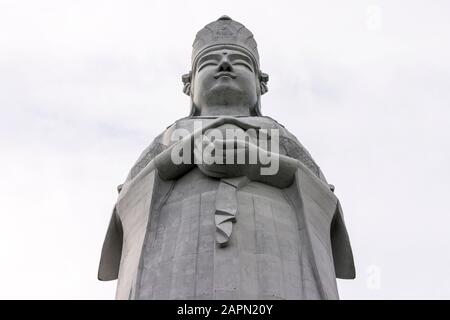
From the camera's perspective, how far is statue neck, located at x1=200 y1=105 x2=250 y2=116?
1539 centimetres

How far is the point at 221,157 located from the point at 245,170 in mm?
392

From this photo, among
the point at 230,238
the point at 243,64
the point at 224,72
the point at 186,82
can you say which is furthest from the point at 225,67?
the point at 230,238

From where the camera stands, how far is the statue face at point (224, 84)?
15.5 meters

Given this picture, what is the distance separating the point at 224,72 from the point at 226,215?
4109 millimetres

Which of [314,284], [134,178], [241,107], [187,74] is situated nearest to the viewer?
[314,284]

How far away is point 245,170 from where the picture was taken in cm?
1300

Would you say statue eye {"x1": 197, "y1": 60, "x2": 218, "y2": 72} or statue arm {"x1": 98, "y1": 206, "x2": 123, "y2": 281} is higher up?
statue eye {"x1": 197, "y1": 60, "x2": 218, "y2": 72}

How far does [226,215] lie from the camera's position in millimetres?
12172

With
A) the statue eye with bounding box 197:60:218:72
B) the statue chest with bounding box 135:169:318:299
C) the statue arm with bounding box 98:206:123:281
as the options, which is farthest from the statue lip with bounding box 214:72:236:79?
the statue arm with bounding box 98:206:123:281

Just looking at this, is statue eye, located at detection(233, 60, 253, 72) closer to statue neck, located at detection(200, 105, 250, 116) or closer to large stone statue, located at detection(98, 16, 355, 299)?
large stone statue, located at detection(98, 16, 355, 299)
